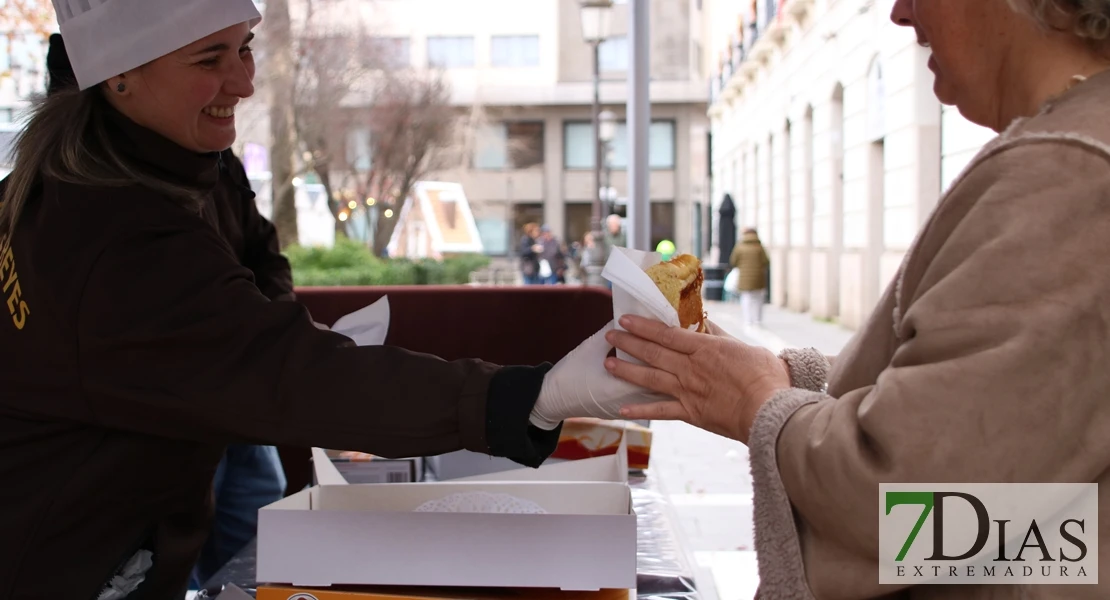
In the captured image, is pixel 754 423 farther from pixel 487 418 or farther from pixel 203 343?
pixel 203 343

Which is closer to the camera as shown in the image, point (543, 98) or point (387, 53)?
point (387, 53)

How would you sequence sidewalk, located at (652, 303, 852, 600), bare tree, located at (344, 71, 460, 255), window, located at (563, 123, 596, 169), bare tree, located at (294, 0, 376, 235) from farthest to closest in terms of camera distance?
1. window, located at (563, 123, 596, 169)
2. bare tree, located at (344, 71, 460, 255)
3. bare tree, located at (294, 0, 376, 235)
4. sidewalk, located at (652, 303, 852, 600)

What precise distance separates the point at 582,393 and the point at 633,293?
175 millimetres

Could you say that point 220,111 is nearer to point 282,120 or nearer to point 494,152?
point 282,120

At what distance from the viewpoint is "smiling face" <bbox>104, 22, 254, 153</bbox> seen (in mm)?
1692

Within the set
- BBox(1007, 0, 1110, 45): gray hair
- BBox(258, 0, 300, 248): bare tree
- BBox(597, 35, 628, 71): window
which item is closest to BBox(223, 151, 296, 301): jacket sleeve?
BBox(1007, 0, 1110, 45): gray hair

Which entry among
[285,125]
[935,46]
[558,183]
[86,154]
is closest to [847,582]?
[935,46]

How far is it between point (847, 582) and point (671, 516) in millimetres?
1261

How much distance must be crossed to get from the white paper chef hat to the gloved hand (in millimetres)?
864

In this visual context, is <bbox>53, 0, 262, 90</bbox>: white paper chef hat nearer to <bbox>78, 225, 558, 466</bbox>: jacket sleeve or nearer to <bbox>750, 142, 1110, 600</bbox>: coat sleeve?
<bbox>78, 225, 558, 466</bbox>: jacket sleeve

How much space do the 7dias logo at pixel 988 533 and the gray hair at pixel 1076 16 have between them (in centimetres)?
54

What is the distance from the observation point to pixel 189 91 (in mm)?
1720

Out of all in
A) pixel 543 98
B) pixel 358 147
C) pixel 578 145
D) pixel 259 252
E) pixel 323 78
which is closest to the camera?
pixel 259 252

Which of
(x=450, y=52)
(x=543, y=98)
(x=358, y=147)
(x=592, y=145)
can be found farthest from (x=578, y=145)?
(x=358, y=147)
